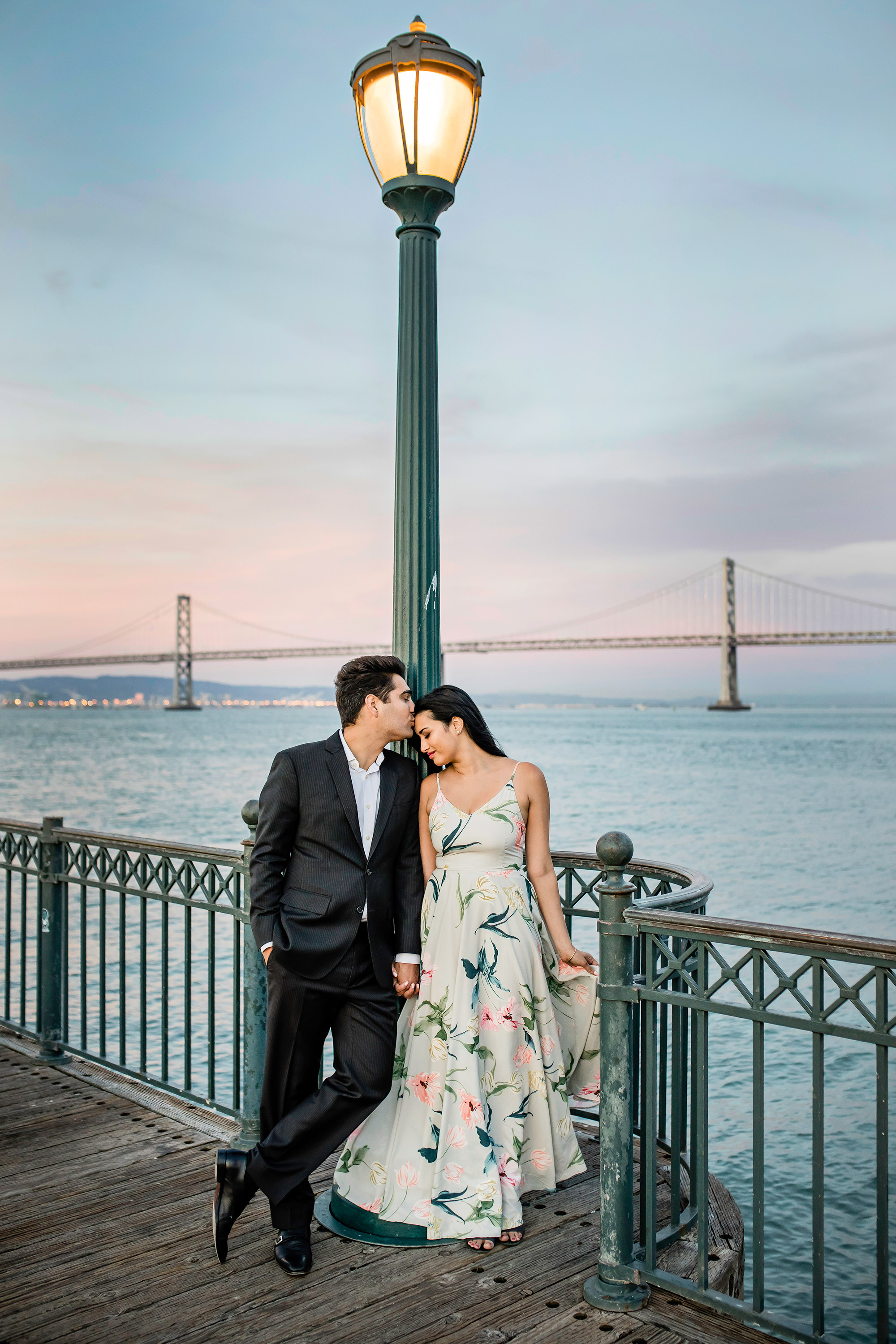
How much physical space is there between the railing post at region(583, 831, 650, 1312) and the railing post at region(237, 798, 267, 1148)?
1.30 m

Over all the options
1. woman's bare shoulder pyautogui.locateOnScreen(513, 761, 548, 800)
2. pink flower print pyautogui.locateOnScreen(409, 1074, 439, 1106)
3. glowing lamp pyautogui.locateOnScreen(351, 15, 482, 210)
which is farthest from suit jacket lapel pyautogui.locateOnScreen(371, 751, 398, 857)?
glowing lamp pyautogui.locateOnScreen(351, 15, 482, 210)

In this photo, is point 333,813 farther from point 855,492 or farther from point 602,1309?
point 855,492

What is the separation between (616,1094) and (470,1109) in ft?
1.66

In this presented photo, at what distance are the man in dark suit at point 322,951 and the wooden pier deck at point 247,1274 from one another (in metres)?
0.15

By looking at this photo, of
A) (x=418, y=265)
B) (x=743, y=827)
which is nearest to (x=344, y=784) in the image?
(x=418, y=265)

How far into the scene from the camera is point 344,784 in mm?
2725

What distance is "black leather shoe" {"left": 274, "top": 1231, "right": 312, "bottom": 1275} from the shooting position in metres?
2.52


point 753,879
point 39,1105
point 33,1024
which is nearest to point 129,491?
point 753,879

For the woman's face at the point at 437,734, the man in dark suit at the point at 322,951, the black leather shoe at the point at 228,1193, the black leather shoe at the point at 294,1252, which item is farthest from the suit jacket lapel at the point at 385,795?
the black leather shoe at the point at 294,1252

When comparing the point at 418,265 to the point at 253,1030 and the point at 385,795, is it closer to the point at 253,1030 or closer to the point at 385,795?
the point at 385,795

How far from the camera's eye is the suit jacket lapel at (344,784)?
2.71 m

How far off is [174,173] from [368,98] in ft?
55.8

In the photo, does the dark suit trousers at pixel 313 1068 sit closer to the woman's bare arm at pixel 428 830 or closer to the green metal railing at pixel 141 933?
the woman's bare arm at pixel 428 830

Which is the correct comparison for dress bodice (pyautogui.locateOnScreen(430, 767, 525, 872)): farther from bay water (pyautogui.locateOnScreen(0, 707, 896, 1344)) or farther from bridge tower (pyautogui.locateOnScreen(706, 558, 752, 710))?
bridge tower (pyautogui.locateOnScreen(706, 558, 752, 710))
